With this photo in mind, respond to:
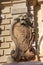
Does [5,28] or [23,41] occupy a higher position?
[23,41]

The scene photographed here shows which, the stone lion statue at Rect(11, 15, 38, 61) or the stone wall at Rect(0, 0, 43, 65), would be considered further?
the stone wall at Rect(0, 0, 43, 65)

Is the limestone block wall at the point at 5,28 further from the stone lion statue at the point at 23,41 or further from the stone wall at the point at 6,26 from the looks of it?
the stone lion statue at the point at 23,41

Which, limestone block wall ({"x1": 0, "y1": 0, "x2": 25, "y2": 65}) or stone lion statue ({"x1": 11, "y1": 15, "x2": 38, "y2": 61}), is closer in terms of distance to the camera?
stone lion statue ({"x1": 11, "y1": 15, "x2": 38, "y2": 61})

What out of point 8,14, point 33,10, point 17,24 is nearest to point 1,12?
point 8,14

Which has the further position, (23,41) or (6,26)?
(6,26)

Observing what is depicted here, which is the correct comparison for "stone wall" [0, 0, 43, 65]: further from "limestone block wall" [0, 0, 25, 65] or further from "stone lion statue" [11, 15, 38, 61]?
"stone lion statue" [11, 15, 38, 61]

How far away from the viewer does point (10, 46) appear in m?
10.8

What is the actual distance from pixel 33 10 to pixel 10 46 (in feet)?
3.66

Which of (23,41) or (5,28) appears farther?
(5,28)

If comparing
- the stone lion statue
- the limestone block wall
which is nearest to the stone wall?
the limestone block wall

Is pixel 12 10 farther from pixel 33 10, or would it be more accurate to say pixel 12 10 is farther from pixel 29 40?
pixel 29 40

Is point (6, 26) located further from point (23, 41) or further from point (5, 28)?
point (23, 41)

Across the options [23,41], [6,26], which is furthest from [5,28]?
[23,41]

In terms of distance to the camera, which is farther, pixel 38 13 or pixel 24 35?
pixel 38 13
